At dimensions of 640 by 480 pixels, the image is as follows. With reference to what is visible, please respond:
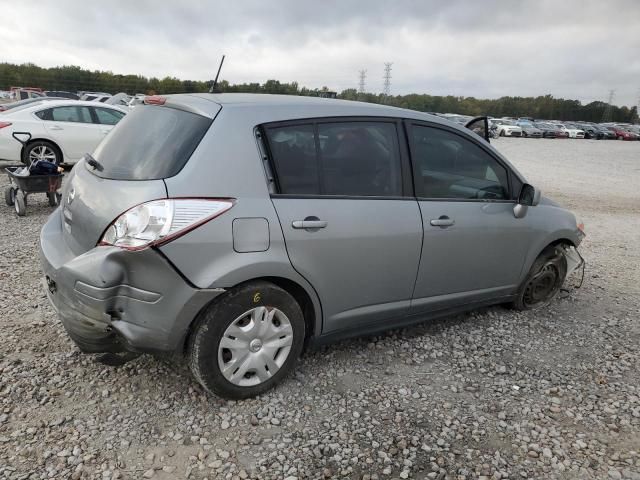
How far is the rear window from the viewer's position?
2.66 metres

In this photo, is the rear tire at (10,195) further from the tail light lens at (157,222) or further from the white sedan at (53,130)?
the tail light lens at (157,222)

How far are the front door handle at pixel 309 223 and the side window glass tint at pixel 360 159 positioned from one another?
201 mm

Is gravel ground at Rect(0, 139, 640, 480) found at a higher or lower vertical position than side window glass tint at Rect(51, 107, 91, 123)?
lower

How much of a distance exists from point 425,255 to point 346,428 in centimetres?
128

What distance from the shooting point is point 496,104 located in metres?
84.2

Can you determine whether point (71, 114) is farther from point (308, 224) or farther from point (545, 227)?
point (545, 227)

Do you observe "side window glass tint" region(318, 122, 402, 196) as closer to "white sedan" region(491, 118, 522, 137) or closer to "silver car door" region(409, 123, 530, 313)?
"silver car door" region(409, 123, 530, 313)

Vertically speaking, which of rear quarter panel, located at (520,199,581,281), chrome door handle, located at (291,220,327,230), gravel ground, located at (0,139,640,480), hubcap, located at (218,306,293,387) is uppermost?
chrome door handle, located at (291,220,327,230)

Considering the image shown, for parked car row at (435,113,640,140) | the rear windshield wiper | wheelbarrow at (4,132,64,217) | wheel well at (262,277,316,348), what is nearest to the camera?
A: wheel well at (262,277,316,348)

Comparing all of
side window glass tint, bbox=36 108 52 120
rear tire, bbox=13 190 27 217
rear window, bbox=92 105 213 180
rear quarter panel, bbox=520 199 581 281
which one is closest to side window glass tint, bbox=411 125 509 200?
rear quarter panel, bbox=520 199 581 281

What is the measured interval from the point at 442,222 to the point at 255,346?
154 centimetres

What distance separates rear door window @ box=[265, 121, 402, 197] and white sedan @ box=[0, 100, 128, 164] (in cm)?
798

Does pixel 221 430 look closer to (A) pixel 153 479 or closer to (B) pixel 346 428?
(A) pixel 153 479

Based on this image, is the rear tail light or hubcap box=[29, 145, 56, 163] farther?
hubcap box=[29, 145, 56, 163]
